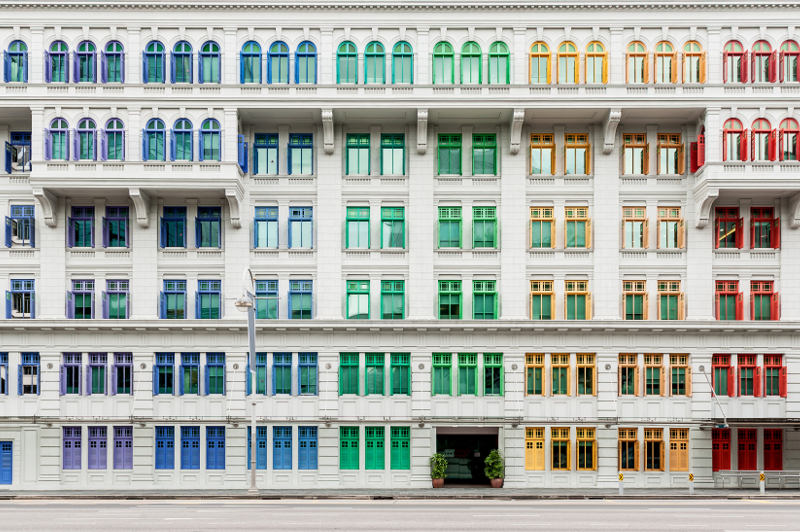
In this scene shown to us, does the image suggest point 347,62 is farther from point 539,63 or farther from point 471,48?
point 539,63

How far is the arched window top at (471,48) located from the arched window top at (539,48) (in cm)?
239

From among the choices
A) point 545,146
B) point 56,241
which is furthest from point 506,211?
point 56,241

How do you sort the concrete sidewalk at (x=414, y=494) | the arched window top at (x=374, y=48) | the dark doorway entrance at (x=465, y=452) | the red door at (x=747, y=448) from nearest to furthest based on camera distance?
1. the concrete sidewalk at (x=414, y=494)
2. the red door at (x=747, y=448)
3. the arched window top at (x=374, y=48)
4. the dark doorway entrance at (x=465, y=452)

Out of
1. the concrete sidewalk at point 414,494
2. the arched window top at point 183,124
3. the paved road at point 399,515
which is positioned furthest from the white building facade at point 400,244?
the paved road at point 399,515

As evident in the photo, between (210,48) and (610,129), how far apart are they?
17.9 m

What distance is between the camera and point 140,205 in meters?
32.4

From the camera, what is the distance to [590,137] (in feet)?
110

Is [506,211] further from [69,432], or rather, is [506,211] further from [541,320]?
[69,432]

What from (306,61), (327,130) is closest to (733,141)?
(327,130)

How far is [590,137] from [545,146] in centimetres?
205

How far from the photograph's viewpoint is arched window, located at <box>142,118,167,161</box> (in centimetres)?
3234

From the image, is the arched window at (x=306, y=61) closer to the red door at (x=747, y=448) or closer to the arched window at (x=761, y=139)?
the arched window at (x=761, y=139)

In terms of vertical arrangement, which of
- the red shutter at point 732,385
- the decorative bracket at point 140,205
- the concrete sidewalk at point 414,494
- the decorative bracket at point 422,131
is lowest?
the concrete sidewalk at point 414,494

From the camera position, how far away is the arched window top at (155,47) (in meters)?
32.8
